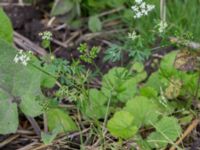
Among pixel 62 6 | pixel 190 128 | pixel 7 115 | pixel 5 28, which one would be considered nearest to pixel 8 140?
pixel 7 115

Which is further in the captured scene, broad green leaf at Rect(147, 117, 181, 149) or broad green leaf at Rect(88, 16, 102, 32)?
broad green leaf at Rect(88, 16, 102, 32)

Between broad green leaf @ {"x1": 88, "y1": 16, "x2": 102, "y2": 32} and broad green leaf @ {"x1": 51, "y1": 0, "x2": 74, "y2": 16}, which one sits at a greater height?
broad green leaf @ {"x1": 51, "y1": 0, "x2": 74, "y2": 16}

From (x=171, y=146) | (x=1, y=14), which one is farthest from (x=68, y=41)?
(x=171, y=146)

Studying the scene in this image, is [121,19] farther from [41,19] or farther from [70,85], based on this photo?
[70,85]

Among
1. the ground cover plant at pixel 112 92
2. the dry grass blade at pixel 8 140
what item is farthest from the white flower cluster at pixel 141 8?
the dry grass blade at pixel 8 140

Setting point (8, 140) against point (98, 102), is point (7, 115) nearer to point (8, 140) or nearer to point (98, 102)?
point (8, 140)

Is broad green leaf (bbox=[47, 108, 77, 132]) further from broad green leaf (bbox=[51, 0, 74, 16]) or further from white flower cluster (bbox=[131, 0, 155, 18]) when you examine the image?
broad green leaf (bbox=[51, 0, 74, 16])

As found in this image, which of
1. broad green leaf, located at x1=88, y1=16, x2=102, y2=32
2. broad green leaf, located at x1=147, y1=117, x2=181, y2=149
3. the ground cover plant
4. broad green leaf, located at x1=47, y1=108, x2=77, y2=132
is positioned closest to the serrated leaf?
the ground cover plant

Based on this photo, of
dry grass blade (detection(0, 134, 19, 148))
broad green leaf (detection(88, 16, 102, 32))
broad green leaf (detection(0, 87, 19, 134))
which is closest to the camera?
broad green leaf (detection(0, 87, 19, 134))
